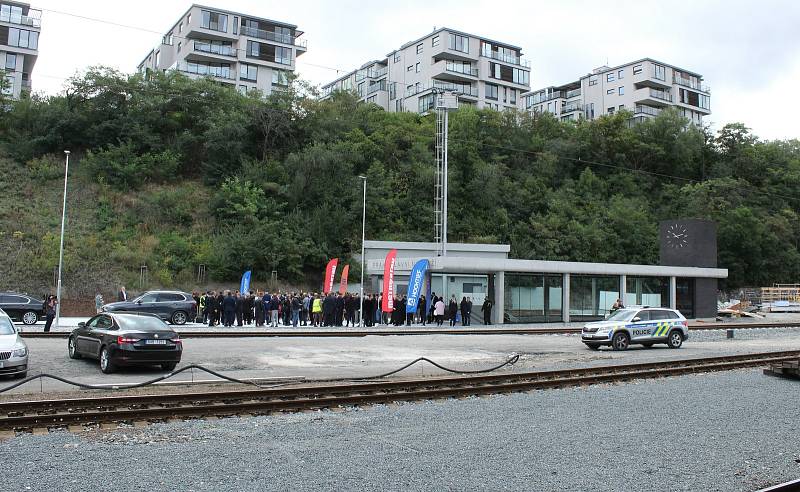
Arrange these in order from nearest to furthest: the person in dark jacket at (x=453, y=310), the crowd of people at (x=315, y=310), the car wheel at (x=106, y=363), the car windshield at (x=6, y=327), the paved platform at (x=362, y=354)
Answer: the car windshield at (x=6, y=327) → the car wheel at (x=106, y=363) → the paved platform at (x=362, y=354) → the crowd of people at (x=315, y=310) → the person in dark jacket at (x=453, y=310)

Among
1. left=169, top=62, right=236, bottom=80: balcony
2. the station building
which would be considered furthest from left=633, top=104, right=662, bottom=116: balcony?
left=169, top=62, right=236, bottom=80: balcony

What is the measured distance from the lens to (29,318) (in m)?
31.1

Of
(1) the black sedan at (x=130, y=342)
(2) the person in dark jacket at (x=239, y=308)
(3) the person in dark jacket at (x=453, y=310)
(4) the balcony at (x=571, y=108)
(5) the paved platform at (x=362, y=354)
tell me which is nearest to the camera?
(1) the black sedan at (x=130, y=342)

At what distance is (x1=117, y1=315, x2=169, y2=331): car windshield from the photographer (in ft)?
52.5

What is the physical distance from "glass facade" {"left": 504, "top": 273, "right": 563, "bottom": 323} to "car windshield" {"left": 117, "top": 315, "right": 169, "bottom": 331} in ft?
80.8

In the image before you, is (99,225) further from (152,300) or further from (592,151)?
(592,151)

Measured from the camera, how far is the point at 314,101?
63906 millimetres

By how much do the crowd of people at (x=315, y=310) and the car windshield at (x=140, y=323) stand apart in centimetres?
1423

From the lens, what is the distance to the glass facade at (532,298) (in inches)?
1518

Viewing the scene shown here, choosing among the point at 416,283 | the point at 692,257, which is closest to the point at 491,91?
the point at 692,257

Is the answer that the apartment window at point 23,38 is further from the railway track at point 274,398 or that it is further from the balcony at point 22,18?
the railway track at point 274,398

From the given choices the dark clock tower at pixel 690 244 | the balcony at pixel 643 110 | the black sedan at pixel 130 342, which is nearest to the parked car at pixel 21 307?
the black sedan at pixel 130 342

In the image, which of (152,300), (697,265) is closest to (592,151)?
(697,265)

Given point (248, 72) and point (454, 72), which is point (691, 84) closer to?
point (454, 72)
